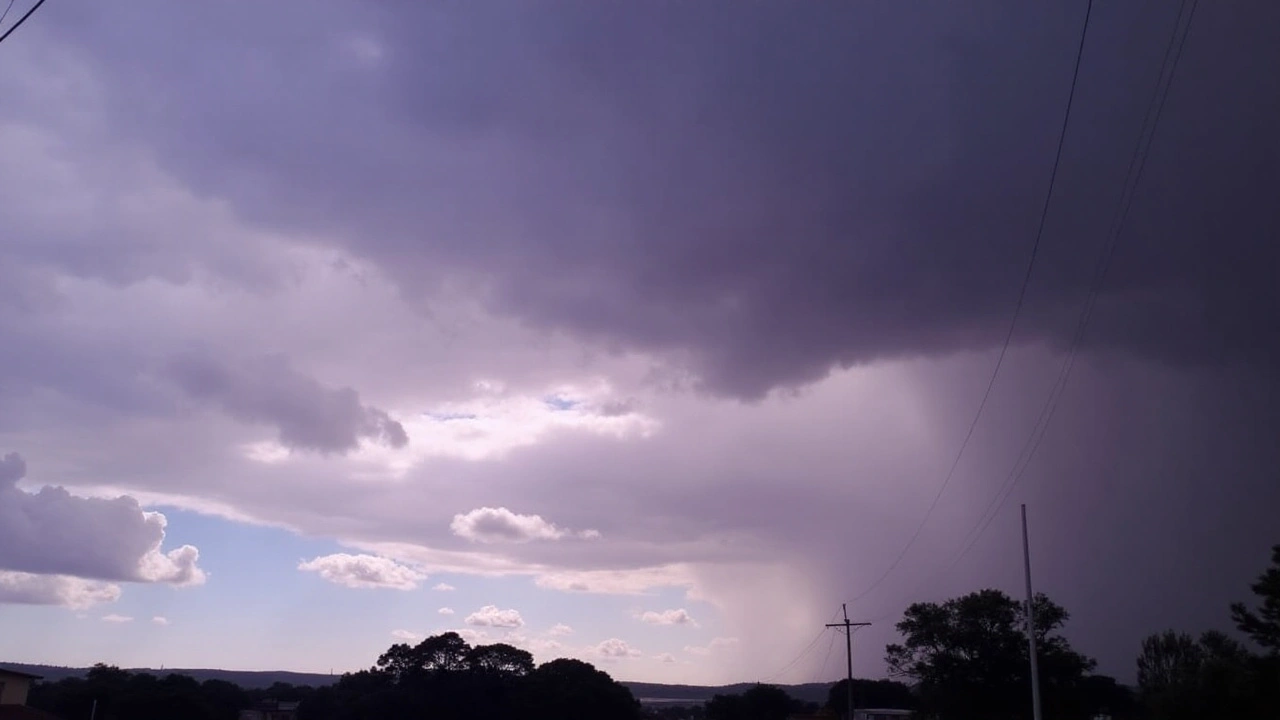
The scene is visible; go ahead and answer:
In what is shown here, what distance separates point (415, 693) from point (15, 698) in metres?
46.4

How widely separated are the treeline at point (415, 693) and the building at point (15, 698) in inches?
689

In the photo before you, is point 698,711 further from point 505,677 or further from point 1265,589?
point 1265,589

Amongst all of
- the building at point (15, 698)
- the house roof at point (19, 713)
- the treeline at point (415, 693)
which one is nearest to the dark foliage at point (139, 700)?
the treeline at point (415, 693)

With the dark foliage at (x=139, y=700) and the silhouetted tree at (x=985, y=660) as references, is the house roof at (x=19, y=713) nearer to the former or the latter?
the dark foliage at (x=139, y=700)

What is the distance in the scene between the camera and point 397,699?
372ft

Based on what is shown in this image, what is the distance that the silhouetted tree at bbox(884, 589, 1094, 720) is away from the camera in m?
85.9

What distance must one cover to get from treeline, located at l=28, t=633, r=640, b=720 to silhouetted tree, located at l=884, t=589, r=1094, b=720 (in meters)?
41.2

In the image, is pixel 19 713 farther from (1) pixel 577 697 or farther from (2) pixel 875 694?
(2) pixel 875 694

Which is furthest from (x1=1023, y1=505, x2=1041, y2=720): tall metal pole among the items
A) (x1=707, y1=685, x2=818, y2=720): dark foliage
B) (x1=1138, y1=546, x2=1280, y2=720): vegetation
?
(x1=707, y1=685, x2=818, y2=720): dark foliage

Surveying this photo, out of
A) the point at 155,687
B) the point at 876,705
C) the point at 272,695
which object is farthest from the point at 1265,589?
the point at 272,695

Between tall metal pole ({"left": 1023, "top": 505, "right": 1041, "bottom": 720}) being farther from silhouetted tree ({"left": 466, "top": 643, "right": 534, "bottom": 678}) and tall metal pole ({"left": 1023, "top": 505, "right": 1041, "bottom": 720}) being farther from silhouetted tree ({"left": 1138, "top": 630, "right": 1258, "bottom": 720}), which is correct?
silhouetted tree ({"left": 466, "top": 643, "right": 534, "bottom": 678})

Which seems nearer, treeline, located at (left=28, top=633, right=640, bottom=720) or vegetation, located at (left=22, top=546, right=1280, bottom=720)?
vegetation, located at (left=22, top=546, right=1280, bottom=720)

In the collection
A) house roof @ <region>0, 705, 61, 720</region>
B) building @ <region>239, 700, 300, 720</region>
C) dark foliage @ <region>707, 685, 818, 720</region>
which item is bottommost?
building @ <region>239, 700, 300, 720</region>

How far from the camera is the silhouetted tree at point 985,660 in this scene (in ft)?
282
